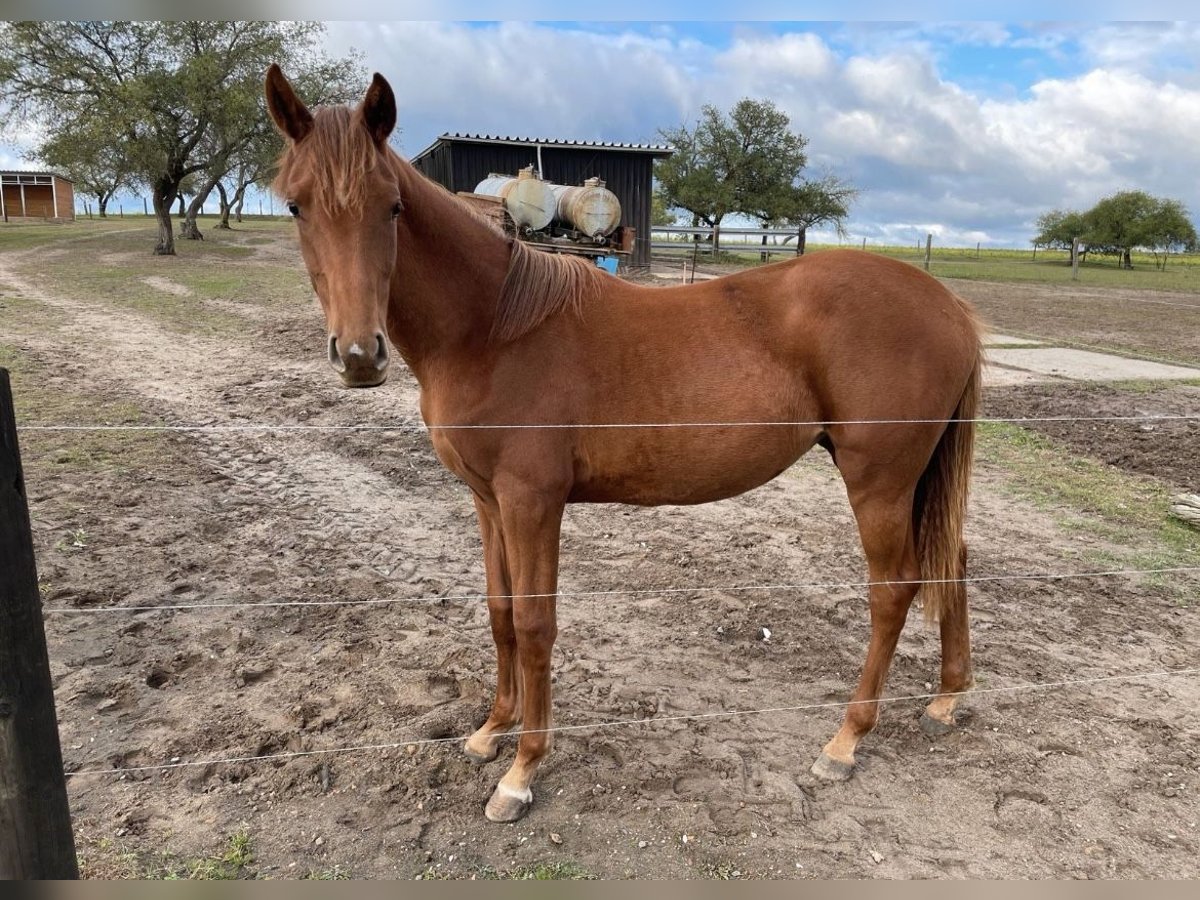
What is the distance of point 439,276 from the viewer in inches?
95.0

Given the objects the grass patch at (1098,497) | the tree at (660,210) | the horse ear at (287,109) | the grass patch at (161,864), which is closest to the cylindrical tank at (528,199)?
the grass patch at (1098,497)

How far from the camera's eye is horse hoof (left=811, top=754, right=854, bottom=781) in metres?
2.70

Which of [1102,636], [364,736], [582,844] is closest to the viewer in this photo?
[582,844]

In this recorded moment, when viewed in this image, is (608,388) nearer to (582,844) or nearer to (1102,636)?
(582,844)

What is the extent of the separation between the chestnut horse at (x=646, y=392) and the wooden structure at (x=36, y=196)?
176 feet

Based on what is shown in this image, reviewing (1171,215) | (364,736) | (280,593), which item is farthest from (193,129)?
(1171,215)

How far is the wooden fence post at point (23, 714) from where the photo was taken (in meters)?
1.51

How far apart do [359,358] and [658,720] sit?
1.96 metres

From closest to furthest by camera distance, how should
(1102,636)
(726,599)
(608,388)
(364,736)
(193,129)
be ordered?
1. (608,388)
2. (364,736)
3. (1102,636)
4. (726,599)
5. (193,129)

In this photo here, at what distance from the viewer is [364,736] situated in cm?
280

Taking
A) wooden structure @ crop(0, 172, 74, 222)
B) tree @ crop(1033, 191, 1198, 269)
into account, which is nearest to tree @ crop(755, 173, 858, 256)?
tree @ crop(1033, 191, 1198, 269)

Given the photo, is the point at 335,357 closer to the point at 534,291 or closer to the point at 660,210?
the point at 534,291

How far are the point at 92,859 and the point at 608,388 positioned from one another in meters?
2.21

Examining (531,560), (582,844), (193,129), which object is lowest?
(582,844)
